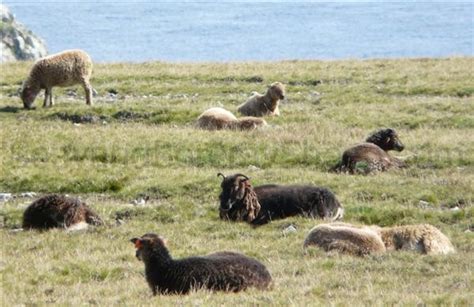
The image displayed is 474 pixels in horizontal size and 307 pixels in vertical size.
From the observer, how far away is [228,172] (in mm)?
20594

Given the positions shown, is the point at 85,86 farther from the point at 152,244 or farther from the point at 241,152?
the point at 152,244

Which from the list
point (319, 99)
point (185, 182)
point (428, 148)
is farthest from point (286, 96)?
point (185, 182)

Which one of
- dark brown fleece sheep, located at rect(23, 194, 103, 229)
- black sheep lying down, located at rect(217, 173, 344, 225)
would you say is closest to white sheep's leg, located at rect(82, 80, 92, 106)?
black sheep lying down, located at rect(217, 173, 344, 225)

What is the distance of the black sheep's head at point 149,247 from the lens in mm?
12320

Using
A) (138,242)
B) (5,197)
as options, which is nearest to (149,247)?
(138,242)

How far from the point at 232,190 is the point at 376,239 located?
10.9 ft

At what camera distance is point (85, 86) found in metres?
28.7

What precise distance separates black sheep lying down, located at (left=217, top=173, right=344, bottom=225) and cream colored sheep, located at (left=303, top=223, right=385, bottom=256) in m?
2.28

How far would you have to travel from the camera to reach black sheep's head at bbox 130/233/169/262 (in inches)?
485

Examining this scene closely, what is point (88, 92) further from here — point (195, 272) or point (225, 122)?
point (195, 272)

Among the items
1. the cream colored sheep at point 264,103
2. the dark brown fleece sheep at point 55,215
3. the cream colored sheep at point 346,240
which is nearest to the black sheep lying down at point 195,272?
the cream colored sheep at point 346,240

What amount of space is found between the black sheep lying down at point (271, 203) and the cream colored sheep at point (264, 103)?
32.9 ft

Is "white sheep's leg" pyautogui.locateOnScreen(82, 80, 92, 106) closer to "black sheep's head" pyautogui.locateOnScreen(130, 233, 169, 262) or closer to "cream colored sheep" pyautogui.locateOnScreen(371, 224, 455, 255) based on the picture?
"cream colored sheep" pyautogui.locateOnScreen(371, 224, 455, 255)

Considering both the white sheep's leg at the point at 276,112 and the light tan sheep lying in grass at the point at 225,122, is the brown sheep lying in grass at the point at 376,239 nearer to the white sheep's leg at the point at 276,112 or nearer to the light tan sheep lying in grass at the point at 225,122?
the light tan sheep lying in grass at the point at 225,122
